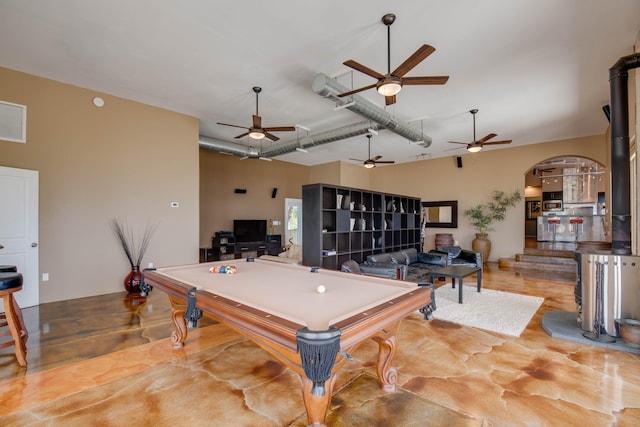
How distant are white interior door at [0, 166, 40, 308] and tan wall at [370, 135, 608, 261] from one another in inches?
378

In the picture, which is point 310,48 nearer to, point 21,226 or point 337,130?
point 337,130

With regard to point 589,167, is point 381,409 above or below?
below

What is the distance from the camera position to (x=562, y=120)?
622 centimetres

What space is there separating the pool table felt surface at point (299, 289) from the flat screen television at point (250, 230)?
5256 millimetres

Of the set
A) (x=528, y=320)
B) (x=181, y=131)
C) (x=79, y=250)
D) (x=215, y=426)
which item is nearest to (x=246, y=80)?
(x=181, y=131)

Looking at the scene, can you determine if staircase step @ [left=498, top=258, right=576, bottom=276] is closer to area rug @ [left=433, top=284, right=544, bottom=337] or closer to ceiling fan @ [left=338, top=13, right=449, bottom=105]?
area rug @ [left=433, top=284, right=544, bottom=337]

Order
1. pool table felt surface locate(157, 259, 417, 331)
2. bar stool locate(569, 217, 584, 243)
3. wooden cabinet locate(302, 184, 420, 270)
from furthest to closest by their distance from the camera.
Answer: bar stool locate(569, 217, 584, 243)
wooden cabinet locate(302, 184, 420, 270)
pool table felt surface locate(157, 259, 417, 331)

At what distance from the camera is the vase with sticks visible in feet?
16.5

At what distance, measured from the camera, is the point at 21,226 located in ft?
13.7

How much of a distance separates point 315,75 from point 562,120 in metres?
5.66

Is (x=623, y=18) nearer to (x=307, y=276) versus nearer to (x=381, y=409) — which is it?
(x=307, y=276)

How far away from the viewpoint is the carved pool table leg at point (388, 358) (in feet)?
6.84

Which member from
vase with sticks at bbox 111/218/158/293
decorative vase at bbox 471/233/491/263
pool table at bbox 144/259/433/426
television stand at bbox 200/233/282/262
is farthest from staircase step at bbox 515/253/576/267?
vase with sticks at bbox 111/218/158/293

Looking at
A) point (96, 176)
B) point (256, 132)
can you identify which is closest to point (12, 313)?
point (96, 176)
